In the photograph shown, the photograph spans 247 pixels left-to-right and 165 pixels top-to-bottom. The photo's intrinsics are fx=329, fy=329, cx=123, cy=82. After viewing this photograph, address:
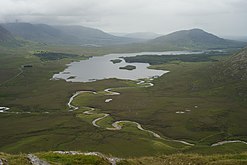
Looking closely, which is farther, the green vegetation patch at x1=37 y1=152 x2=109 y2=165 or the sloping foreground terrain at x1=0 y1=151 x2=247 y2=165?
the green vegetation patch at x1=37 y1=152 x2=109 y2=165

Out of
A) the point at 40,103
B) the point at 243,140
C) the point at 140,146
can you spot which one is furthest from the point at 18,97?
the point at 243,140

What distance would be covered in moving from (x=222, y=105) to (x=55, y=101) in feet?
283

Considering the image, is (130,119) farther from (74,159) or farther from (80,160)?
(80,160)

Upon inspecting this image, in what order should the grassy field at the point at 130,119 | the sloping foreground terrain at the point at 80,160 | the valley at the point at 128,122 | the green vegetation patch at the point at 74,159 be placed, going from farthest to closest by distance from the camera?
the grassy field at the point at 130,119, the valley at the point at 128,122, the green vegetation patch at the point at 74,159, the sloping foreground terrain at the point at 80,160

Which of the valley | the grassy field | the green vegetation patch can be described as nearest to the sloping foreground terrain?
the green vegetation patch

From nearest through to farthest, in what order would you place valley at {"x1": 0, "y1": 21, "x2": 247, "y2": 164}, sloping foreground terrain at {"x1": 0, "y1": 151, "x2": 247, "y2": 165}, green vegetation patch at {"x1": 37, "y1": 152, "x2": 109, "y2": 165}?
sloping foreground terrain at {"x1": 0, "y1": 151, "x2": 247, "y2": 165} → green vegetation patch at {"x1": 37, "y1": 152, "x2": 109, "y2": 165} → valley at {"x1": 0, "y1": 21, "x2": 247, "y2": 164}

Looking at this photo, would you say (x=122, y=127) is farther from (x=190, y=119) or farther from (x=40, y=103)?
(x=40, y=103)

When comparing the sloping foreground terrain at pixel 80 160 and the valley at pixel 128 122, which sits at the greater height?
the sloping foreground terrain at pixel 80 160

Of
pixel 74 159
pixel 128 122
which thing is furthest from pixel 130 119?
pixel 74 159

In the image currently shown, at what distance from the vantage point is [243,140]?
106 metres

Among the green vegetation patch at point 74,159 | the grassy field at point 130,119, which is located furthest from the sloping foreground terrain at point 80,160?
the grassy field at point 130,119

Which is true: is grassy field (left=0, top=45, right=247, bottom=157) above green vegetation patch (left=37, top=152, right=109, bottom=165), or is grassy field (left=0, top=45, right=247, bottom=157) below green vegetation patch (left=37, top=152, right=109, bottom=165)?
below

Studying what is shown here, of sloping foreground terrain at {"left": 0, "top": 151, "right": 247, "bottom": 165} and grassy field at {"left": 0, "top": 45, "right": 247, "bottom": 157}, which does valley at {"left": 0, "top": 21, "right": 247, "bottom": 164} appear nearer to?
grassy field at {"left": 0, "top": 45, "right": 247, "bottom": 157}

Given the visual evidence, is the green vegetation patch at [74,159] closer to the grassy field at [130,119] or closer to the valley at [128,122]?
the valley at [128,122]
